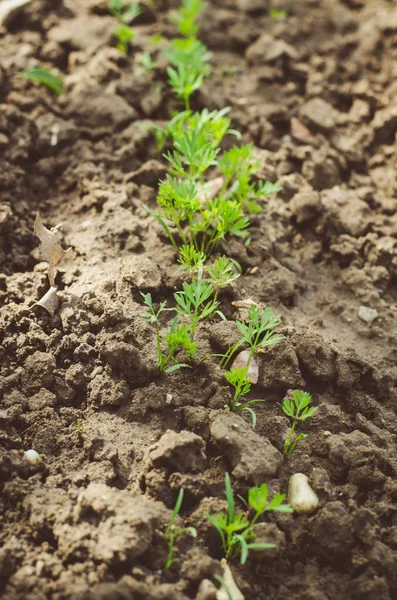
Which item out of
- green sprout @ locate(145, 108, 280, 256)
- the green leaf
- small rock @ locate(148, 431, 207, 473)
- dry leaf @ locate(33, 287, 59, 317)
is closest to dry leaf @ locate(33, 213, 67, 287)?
dry leaf @ locate(33, 287, 59, 317)

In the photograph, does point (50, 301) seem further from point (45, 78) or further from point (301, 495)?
point (45, 78)

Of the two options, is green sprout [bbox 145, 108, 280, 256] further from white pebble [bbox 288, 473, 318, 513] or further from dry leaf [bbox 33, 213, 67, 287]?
white pebble [bbox 288, 473, 318, 513]

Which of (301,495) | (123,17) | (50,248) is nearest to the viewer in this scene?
(301,495)

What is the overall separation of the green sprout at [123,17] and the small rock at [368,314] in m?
2.16

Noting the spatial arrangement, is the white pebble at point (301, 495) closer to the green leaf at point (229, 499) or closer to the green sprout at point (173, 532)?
the green leaf at point (229, 499)

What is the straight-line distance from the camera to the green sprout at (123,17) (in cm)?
368

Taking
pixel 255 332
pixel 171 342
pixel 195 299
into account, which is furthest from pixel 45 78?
pixel 255 332

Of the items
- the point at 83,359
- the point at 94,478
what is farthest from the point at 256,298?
the point at 94,478

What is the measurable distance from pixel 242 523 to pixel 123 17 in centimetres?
327

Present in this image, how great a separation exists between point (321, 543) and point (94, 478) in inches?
31.6

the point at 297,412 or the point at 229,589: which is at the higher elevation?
the point at 297,412

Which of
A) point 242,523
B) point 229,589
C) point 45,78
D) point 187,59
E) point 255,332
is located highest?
point 187,59

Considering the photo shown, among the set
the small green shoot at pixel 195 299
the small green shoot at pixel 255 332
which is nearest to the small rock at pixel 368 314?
the small green shoot at pixel 255 332

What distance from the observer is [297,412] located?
222cm
